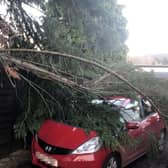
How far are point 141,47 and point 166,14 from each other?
3.83m

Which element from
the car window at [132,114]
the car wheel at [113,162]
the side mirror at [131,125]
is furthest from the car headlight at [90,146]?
the car window at [132,114]

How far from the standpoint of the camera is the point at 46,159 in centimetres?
484

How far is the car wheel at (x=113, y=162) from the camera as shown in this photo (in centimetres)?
489

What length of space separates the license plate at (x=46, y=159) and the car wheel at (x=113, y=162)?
837 mm

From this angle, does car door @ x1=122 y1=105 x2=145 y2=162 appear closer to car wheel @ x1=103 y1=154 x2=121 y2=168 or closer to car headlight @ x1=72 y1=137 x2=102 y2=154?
car wheel @ x1=103 y1=154 x2=121 y2=168

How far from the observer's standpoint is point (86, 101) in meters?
5.36

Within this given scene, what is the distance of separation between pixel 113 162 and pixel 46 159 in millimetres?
1149

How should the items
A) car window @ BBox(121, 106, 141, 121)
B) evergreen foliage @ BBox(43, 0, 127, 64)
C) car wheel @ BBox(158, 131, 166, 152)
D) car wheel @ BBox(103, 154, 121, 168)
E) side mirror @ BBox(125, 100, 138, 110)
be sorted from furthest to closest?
car wheel @ BBox(158, 131, 166, 152)
side mirror @ BBox(125, 100, 138, 110)
car window @ BBox(121, 106, 141, 121)
evergreen foliage @ BBox(43, 0, 127, 64)
car wheel @ BBox(103, 154, 121, 168)

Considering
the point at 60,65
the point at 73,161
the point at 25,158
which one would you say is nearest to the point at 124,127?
the point at 73,161

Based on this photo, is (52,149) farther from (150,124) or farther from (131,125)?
(150,124)

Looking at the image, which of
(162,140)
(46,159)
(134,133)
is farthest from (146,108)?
(46,159)

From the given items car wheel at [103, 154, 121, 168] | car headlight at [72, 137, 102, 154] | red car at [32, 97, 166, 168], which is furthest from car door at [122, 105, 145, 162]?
car headlight at [72, 137, 102, 154]

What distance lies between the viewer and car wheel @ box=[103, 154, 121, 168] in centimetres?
489

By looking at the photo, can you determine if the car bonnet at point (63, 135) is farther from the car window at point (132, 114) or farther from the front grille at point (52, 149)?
the car window at point (132, 114)
